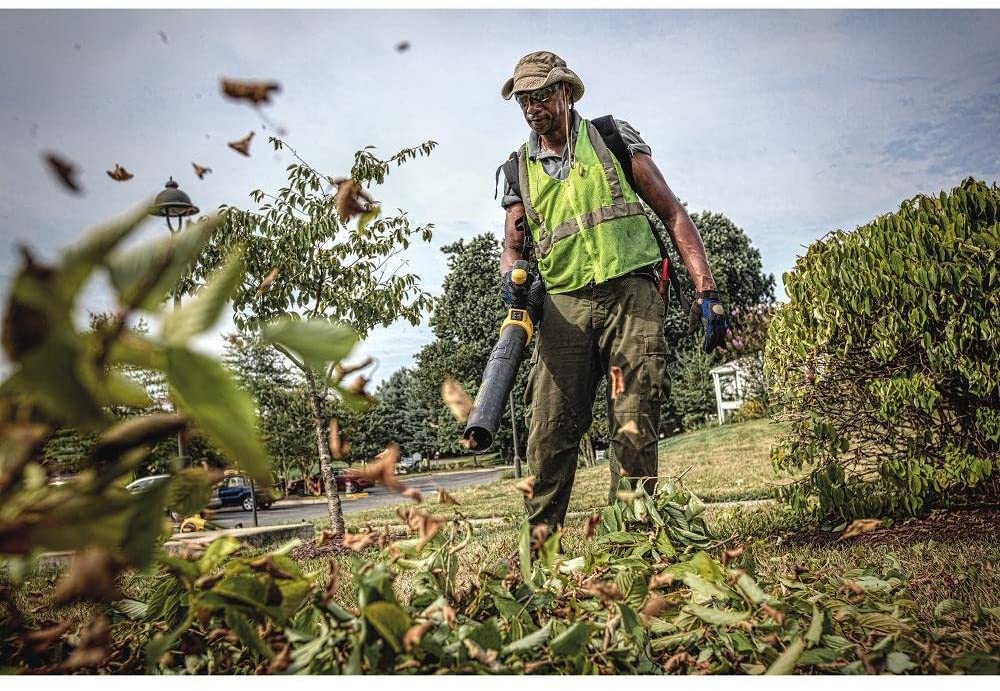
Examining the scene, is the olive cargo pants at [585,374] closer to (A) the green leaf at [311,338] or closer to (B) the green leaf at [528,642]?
(B) the green leaf at [528,642]

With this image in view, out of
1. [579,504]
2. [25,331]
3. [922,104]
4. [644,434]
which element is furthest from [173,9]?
[579,504]

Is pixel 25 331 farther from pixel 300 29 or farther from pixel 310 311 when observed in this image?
pixel 310 311

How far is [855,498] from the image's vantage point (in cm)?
309

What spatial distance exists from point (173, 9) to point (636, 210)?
1.56m

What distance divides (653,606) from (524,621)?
212 millimetres

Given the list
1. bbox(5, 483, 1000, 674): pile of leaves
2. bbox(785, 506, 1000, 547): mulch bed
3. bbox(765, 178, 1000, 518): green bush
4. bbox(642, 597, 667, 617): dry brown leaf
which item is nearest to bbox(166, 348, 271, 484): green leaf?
bbox(5, 483, 1000, 674): pile of leaves

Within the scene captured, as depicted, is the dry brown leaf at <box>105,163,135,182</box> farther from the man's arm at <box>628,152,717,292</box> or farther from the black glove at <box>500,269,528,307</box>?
the man's arm at <box>628,152,717,292</box>

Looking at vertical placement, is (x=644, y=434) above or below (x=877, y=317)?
below

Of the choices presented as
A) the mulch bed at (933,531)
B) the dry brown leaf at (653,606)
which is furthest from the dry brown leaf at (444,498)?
the mulch bed at (933,531)

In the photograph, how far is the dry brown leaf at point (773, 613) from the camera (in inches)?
46.0

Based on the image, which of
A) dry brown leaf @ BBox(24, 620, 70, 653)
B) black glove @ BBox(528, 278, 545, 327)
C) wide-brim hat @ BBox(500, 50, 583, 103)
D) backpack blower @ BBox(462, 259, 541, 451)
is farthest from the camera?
black glove @ BBox(528, 278, 545, 327)

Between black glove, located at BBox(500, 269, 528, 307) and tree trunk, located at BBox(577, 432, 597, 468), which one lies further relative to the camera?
tree trunk, located at BBox(577, 432, 597, 468)

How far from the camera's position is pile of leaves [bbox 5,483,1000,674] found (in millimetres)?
971

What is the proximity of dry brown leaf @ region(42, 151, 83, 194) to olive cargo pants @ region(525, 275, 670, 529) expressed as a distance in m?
1.64
